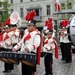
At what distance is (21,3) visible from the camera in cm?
5497

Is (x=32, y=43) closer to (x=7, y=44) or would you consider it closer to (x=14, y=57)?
(x=14, y=57)

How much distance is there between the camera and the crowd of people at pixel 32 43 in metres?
7.95

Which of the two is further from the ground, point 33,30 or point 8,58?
point 33,30

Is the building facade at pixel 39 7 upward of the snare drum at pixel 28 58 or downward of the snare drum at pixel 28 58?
upward

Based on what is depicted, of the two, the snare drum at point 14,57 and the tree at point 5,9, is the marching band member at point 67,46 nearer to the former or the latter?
the snare drum at point 14,57

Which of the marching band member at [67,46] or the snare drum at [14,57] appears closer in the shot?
the snare drum at [14,57]

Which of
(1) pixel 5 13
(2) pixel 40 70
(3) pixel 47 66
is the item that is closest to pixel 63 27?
(2) pixel 40 70

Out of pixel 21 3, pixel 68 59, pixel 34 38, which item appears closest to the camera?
pixel 34 38

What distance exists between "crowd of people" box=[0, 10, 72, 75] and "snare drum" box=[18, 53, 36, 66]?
0.38m

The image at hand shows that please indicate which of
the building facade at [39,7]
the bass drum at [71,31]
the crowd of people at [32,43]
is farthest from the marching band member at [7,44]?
the building facade at [39,7]

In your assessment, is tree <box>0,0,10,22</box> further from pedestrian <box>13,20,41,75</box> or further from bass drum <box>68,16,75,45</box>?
pedestrian <box>13,20,41,75</box>

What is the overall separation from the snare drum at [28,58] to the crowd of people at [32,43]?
0.38m

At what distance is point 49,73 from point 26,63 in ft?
9.10

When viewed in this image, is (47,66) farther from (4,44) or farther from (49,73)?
(4,44)
